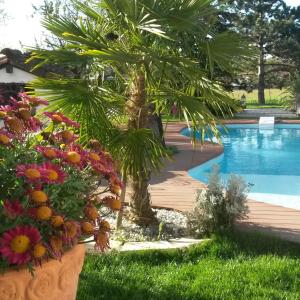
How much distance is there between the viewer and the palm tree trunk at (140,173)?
15.9 feet

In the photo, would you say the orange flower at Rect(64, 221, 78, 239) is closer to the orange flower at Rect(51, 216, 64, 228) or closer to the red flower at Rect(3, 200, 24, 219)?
the orange flower at Rect(51, 216, 64, 228)

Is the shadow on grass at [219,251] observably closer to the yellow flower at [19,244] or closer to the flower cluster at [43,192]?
the flower cluster at [43,192]

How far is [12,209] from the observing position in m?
1.92

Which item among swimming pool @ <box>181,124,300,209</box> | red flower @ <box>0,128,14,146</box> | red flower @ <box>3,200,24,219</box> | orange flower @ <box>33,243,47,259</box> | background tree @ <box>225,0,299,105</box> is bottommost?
swimming pool @ <box>181,124,300,209</box>

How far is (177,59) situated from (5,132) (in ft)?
7.02

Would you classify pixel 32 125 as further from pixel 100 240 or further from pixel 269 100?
pixel 269 100

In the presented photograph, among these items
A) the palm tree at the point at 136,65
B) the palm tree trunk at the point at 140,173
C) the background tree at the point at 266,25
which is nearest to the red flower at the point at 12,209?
the palm tree at the point at 136,65

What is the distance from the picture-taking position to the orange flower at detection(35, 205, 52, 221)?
6.40ft

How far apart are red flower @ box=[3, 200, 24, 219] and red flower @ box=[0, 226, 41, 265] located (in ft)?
0.20

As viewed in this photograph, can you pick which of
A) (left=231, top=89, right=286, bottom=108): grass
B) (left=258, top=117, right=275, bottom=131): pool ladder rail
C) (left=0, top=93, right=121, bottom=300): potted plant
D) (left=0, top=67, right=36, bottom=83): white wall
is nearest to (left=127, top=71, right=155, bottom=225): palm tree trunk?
(left=0, top=93, right=121, bottom=300): potted plant

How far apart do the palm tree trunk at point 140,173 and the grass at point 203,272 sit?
0.90 metres

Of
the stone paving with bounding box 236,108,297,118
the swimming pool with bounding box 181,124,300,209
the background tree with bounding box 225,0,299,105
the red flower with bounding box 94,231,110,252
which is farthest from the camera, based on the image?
the background tree with bounding box 225,0,299,105

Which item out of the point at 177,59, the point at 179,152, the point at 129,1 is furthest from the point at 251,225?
the point at 179,152

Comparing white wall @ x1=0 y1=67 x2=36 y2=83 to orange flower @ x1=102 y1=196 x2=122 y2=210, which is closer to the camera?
orange flower @ x1=102 y1=196 x2=122 y2=210
